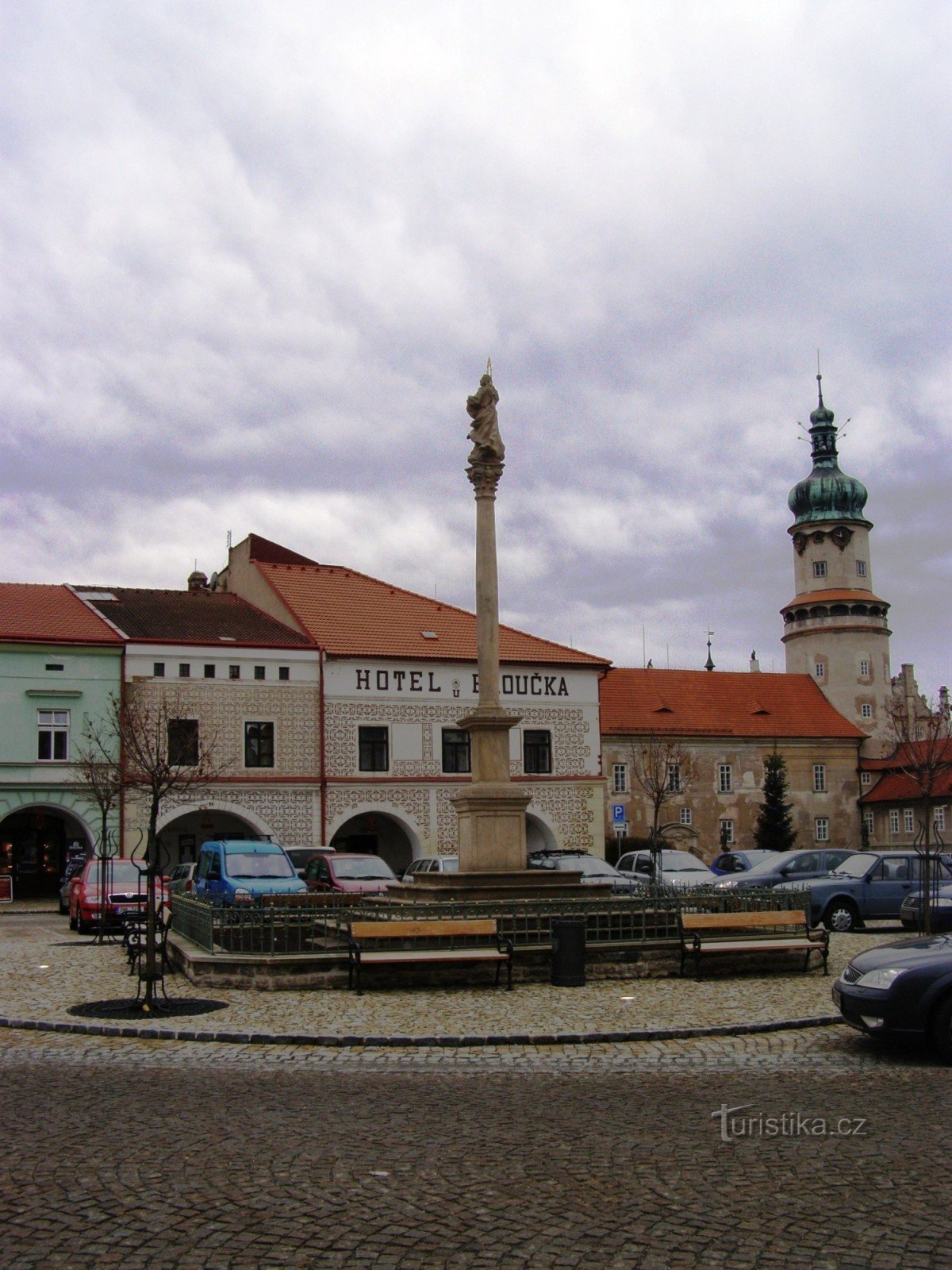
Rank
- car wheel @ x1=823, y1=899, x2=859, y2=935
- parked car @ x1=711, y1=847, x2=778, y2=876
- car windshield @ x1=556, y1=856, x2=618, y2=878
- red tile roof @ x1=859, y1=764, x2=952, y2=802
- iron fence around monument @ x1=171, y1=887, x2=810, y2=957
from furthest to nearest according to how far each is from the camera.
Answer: red tile roof @ x1=859, y1=764, x2=952, y2=802
parked car @ x1=711, y1=847, x2=778, y2=876
car windshield @ x1=556, y1=856, x2=618, y2=878
car wheel @ x1=823, y1=899, x2=859, y2=935
iron fence around monument @ x1=171, y1=887, x2=810, y2=957

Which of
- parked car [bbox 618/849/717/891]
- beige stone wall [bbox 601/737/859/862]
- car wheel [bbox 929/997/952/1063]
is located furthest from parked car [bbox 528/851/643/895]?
beige stone wall [bbox 601/737/859/862]

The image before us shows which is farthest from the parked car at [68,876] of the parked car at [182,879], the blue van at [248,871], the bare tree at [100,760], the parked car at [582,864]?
the parked car at [582,864]

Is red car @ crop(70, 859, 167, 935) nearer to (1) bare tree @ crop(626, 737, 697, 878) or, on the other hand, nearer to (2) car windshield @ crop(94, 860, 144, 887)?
(2) car windshield @ crop(94, 860, 144, 887)

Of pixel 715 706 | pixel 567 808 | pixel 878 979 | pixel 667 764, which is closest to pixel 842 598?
pixel 715 706

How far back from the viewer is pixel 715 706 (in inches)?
2522

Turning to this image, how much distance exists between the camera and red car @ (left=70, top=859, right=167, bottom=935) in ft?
76.7

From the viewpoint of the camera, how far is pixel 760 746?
6253 centimetres

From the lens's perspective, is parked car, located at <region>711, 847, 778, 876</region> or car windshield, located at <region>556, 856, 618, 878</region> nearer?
car windshield, located at <region>556, 856, 618, 878</region>

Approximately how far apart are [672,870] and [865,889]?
7.30 meters

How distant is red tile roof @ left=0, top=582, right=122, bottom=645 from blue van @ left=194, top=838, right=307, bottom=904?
56.6 feet

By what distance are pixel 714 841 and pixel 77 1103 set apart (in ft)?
176

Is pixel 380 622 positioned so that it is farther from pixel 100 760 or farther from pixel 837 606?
pixel 837 606

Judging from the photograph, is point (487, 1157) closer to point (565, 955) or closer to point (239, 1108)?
point (239, 1108)

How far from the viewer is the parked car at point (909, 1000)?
10539mm
